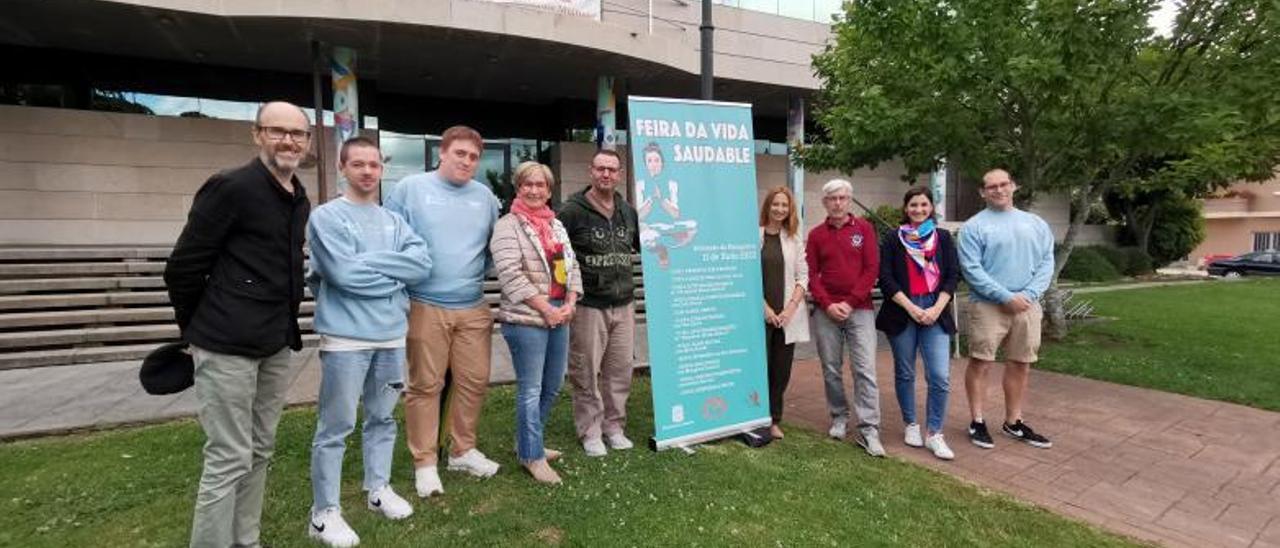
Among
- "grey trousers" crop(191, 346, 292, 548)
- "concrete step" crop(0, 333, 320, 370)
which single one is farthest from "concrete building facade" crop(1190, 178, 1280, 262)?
"grey trousers" crop(191, 346, 292, 548)

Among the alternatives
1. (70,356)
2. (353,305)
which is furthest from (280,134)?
(70,356)

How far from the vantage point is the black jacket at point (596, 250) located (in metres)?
4.01

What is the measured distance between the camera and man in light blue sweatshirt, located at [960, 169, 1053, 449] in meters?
4.74

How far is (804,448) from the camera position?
4.62 metres

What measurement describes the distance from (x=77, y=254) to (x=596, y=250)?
9190 mm

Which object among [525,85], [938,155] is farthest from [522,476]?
[525,85]

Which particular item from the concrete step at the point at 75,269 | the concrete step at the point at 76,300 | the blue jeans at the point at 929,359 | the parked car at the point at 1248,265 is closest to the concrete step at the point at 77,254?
the concrete step at the point at 75,269

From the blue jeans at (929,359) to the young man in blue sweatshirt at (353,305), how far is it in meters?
3.14

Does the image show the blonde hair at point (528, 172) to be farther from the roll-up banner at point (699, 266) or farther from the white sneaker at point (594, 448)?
the white sneaker at point (594, 448)

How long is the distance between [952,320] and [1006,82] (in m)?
3.48

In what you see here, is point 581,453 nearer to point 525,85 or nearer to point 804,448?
point 804,448

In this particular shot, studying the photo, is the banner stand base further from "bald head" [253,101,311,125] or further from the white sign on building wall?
the white sign on building wall

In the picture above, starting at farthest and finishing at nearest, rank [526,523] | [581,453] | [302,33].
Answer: [302,33] → [581,453] → [526,523]

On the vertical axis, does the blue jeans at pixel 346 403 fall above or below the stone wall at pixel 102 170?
below
